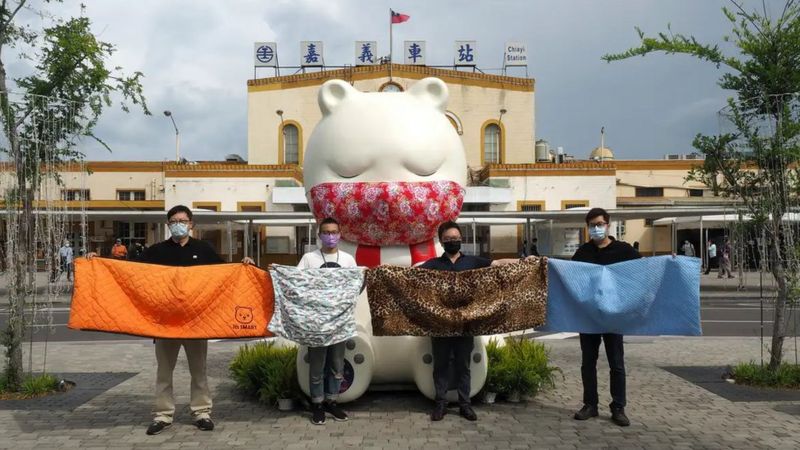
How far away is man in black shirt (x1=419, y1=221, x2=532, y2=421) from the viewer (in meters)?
5.48

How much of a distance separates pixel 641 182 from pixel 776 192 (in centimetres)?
2893

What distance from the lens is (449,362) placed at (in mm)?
5570

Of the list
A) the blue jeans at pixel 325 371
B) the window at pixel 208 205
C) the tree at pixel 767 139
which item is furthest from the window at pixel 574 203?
the blue jeans at pixel 325 371

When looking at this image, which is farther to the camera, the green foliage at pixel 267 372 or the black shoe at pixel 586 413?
the green foliage at pixel 267 372

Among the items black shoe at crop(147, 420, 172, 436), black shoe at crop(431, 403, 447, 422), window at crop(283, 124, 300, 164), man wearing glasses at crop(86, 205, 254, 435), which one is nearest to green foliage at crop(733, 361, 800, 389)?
black shoe at crop(431, 403, 447, 422)

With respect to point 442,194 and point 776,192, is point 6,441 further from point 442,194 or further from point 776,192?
point 776,192

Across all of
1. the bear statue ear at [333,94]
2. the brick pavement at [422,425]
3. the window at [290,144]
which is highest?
the window at [290,144]

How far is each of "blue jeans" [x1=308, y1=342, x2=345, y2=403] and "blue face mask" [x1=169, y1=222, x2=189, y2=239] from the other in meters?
1.40

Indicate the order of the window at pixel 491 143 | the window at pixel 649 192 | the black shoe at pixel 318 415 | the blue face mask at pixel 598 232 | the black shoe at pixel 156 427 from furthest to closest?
1. the window at pixel 649 192
2. the window at pixel 491 143
3. the blue face mask at pixel 598 232
4. the black shoe at pixel 318 415
5. the black shoe at pixel 156 427

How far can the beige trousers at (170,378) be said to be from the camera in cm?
531

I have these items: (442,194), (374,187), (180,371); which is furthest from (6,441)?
(442,194)

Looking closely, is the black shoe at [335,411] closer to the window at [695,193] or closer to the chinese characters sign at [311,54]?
the chinese characters sign at [311,54]

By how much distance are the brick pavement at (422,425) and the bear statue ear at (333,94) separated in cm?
286

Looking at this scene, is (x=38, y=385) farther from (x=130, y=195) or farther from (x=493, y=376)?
(x=130, y=195)
